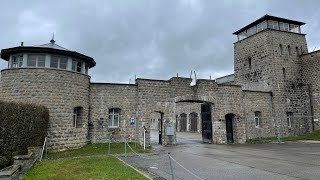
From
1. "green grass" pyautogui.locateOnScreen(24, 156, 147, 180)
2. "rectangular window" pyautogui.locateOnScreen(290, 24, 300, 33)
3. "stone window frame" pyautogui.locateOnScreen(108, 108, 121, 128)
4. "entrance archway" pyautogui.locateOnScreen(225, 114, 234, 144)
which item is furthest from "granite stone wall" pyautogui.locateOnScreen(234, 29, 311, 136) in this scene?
"green grass" pyautogui.locateOnScreen(24, 156, 147, 180)

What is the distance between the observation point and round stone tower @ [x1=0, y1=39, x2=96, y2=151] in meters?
14.7

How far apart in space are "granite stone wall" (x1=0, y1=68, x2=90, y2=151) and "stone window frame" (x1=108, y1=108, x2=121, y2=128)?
103 inches

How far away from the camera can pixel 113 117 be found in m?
17.9

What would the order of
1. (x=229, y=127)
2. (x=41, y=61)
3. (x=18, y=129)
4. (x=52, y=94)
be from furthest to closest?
(x=229, y=127) → (x=41, y=61) → (x=52, y=94) → (x=18, y=129)

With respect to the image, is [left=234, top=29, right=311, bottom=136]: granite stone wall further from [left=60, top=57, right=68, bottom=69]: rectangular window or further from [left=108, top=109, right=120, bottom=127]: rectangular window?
[left=60, top=57, right=68, bottom=69]: rectangular window

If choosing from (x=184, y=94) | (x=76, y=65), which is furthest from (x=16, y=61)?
(x=184, y=94)

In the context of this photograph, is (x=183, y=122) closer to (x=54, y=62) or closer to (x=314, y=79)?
(x=314, y=79)

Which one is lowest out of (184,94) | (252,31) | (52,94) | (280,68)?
(52,94)

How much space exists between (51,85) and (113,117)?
191 inches

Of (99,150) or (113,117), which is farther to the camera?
(113,117)

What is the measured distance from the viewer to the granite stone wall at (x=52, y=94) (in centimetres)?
1469

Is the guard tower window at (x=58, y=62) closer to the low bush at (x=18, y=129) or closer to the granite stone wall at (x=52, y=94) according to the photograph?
the granite stone wall at (x=52, y=94)

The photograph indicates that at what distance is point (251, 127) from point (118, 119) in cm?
1212

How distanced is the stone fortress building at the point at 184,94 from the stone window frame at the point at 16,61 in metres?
0.06
